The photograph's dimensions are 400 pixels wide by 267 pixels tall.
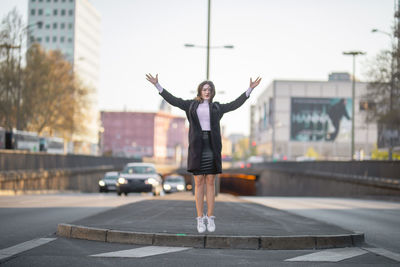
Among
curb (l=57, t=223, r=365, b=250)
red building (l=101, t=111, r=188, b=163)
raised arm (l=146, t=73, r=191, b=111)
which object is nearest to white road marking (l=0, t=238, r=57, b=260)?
curb (l=57, t=223, r=365, b=250)

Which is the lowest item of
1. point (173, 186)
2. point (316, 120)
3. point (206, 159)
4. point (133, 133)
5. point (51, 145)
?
point (173, 186)

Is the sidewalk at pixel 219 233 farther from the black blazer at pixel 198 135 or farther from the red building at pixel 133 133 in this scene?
the red building at pixel 133 133

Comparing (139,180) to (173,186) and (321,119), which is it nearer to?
(173,186)

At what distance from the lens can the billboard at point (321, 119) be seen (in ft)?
348

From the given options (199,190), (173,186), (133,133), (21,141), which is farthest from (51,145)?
(133,133)

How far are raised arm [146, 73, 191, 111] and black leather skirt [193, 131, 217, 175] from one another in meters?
0.53

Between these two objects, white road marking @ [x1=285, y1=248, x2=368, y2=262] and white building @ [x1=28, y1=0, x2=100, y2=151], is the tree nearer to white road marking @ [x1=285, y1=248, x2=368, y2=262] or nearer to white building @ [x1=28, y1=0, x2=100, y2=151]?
white road marking @ [x1=285, y1=248, x2=368, y2=262]

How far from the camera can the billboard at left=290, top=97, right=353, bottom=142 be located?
10600cm

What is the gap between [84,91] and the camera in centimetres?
6178

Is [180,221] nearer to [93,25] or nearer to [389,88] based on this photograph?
[389,88]

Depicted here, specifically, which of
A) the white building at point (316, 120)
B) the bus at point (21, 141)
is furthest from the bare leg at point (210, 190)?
the white building at point (316, 120)

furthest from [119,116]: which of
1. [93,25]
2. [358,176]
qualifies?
[358,176]

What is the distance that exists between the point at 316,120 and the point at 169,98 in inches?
3955

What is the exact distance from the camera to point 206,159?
771 cm
